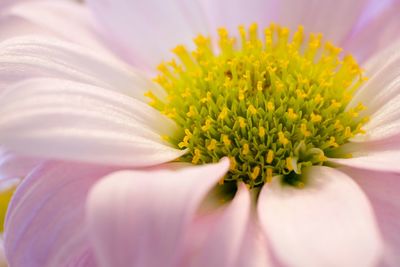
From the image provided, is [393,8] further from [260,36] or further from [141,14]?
[141,14]

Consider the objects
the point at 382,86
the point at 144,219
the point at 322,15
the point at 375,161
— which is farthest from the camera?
the point at 322,15

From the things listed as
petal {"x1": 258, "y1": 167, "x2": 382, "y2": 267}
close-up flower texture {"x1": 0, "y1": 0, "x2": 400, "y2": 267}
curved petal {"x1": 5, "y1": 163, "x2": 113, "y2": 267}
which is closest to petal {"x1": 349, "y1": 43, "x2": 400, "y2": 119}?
close-up flower texture {"x1": 0, "y1": 0, "x2": 400, "y2": 267}

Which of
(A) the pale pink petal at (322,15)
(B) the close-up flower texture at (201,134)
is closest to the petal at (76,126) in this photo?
(B) the close-up flower texture at (201,134)

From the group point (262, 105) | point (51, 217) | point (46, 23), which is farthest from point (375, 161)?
point (46, 23)

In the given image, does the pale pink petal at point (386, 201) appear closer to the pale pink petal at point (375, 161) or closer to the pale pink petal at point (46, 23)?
the pale pink petal at point (375, 161)

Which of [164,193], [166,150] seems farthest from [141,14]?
[164,193]

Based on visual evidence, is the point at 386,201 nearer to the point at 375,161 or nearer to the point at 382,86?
the point at 375,161
